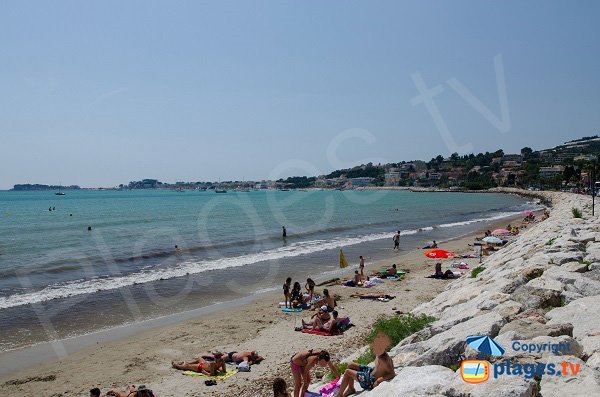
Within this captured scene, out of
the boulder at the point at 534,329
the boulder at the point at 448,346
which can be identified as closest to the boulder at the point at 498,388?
the boulder at the point at 448,346

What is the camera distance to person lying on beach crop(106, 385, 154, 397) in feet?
29.4

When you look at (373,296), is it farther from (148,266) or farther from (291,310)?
(148,266)

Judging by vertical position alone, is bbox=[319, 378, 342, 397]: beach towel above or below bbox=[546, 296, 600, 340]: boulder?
below

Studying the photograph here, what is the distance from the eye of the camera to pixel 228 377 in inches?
408

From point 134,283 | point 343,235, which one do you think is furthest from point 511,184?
point 134,283

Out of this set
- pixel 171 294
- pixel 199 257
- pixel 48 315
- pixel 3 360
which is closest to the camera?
pixel 3 360

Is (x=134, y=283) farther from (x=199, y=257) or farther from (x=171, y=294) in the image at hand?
(x=199, y=257)

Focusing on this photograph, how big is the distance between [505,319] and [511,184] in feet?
551

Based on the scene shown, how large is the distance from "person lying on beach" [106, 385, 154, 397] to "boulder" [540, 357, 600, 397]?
7.22 meters

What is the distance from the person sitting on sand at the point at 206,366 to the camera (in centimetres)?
1055

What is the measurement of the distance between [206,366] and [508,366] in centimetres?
741

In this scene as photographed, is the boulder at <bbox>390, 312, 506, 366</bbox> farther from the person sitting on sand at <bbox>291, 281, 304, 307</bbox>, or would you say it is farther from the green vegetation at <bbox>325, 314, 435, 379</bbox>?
the person sitting on sand at <bbox>291, 281, 304, 307</bbox>

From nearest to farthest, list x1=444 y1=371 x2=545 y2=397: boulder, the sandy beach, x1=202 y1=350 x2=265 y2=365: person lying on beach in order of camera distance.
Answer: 1. x1=444 y1=371 x2=545 y2=397: boulder
2. the sandy beach
3. x1=202 y1=350 x2=265 y2=365: person lying on beach

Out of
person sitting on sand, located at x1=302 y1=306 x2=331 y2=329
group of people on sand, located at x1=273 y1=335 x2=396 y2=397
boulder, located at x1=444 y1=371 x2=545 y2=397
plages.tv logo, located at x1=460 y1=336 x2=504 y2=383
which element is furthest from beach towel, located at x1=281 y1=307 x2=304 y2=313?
boulder, located at x1=444 y1=371 x2=545 y2=397
